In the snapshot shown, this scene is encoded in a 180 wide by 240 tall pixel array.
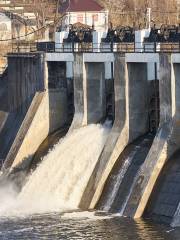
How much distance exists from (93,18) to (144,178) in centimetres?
5377

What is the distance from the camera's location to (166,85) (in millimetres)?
39781

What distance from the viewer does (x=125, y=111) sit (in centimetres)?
4309

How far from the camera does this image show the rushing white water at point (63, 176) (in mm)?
41719

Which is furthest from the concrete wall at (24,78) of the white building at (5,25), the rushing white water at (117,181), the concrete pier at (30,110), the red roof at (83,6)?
the red roof at (83,6)

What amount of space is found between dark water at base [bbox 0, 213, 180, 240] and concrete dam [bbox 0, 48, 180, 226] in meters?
0.98

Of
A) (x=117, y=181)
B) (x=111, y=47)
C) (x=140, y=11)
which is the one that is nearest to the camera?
(x=117, y=181)

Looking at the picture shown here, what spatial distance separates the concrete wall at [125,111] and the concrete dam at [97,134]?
47 millimetres

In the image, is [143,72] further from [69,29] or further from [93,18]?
[93,18]

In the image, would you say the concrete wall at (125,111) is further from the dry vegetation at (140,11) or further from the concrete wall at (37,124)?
the dry vegetation at (140,11)

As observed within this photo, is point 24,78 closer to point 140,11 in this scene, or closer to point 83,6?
point 140,11

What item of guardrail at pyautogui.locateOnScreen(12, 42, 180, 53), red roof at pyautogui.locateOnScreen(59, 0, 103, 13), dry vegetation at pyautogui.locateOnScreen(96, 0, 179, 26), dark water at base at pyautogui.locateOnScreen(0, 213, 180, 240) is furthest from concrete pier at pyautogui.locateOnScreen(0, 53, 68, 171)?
red roof at pyautogui.locateOnScreen(59, 0, 103, 13)

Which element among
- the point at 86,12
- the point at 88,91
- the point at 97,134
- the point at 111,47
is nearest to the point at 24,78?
the point at 88,91

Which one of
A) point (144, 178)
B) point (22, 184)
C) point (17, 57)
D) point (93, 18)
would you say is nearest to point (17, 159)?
point (22, 184)

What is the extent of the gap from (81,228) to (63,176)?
687 centimetres
